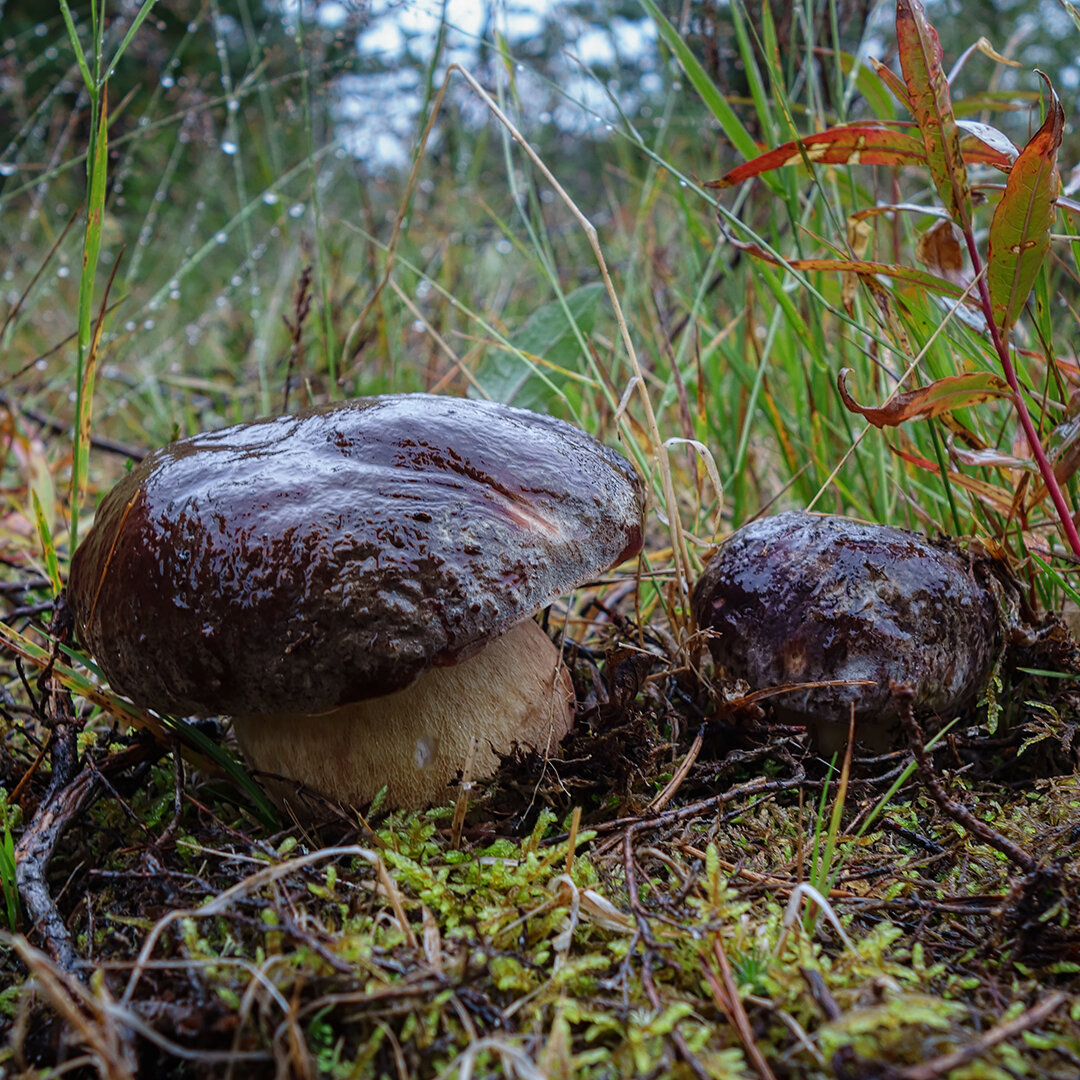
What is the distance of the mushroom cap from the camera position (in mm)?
1097

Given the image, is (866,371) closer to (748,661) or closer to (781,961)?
(748,661)

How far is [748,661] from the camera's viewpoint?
148 cm

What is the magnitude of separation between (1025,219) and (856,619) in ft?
2.18

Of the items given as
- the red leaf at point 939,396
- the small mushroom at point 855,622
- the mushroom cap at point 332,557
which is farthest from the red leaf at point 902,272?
the mushroom cap at point 332,557

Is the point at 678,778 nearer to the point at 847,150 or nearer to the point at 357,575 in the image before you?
the point at 357,575

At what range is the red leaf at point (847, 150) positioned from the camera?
138cm

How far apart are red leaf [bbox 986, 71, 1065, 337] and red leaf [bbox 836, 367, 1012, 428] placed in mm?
131

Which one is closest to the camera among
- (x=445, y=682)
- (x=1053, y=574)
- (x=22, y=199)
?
(x=445, y=682)

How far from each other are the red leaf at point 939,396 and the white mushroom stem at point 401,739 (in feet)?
2.18

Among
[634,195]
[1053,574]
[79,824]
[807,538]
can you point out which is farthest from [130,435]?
[1053,574]

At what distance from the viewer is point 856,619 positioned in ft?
4.59

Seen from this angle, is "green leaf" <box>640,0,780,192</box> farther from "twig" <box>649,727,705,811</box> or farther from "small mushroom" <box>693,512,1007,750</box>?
"twig" <box>649,727,705,811</box>

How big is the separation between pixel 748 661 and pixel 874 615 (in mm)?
231

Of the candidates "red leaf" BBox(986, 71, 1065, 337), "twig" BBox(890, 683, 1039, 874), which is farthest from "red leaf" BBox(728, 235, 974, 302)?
"twig" BBox(890, 683, 1039, 874)
